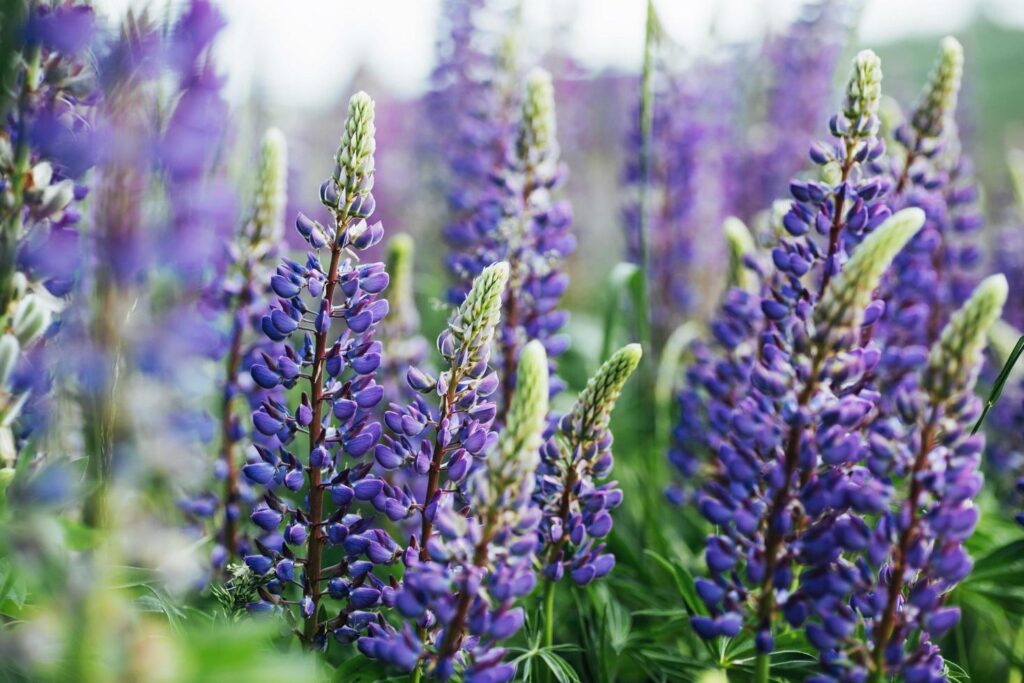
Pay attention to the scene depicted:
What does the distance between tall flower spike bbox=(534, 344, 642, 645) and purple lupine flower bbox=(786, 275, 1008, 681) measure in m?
0.39

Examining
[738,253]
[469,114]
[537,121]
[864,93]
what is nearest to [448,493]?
[537,121]

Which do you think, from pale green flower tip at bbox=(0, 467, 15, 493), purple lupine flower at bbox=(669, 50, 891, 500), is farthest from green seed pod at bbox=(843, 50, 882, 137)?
pale green flower tip at bbox=(0, 467, 15, 493)

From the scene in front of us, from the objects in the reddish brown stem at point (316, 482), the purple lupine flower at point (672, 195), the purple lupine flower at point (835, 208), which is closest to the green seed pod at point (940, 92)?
the purple lupine flower at point (835, 208)

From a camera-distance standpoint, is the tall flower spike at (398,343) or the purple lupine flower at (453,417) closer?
the purple lupine flower at (453,417)

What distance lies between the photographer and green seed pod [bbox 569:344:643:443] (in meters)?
1.54

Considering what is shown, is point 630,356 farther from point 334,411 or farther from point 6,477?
point 6,477

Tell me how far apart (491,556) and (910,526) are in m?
0.67

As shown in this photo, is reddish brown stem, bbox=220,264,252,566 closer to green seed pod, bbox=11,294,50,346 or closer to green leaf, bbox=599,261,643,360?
green seed pod, bbox=11,294,50,346

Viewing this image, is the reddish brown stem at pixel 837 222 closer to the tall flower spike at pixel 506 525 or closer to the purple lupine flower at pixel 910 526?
the purple lupine flower at pixel 910 526

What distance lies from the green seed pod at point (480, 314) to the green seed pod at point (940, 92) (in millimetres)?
1291

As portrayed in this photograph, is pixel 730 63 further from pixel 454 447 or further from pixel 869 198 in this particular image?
pixel 454 447

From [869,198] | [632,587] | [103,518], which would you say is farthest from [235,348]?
[869,198]

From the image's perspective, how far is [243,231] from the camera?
7.11 feet

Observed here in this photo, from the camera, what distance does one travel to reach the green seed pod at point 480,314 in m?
1.54
